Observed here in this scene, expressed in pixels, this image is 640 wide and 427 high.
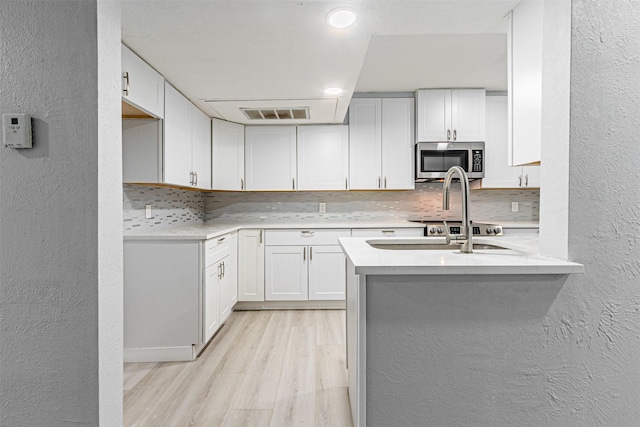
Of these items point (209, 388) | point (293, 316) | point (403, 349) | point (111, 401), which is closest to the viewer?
point (403, 349)

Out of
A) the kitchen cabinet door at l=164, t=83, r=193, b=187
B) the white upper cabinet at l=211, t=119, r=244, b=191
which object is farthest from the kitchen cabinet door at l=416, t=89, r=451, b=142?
the kitchen cabinet door at l=164, t=83, r=193, b=187

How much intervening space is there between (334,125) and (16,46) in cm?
303

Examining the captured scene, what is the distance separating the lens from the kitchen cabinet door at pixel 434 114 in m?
3.89

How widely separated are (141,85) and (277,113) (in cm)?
149

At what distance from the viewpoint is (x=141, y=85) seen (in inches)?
93.4

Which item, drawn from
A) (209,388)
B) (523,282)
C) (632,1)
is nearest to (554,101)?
(632,1)

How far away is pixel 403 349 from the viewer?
1275mm

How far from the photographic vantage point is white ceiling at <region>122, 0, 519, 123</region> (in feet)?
5.83

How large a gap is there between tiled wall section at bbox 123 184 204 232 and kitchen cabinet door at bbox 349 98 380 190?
1.73 m

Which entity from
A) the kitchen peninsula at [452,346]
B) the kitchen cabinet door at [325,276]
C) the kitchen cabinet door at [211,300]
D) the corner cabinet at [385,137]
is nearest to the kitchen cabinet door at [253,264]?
the kitchen cabinet door at [325,276]

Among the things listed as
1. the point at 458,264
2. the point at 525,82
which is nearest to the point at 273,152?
the point at 525,82

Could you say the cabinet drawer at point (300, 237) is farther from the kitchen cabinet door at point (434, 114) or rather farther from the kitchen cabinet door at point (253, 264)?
the kitchen cabinet door at point (434, 114)

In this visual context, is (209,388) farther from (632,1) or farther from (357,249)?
(632,1)

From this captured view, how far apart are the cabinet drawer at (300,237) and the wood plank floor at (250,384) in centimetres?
91
